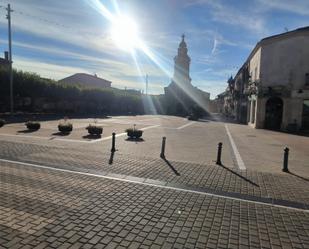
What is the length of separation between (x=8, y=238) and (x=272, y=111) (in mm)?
29207

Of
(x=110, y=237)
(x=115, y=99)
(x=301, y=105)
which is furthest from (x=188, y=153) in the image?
(x=115, y=99)

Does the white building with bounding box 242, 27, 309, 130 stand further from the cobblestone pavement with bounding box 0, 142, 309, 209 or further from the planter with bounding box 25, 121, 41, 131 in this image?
the planter with bounding box 25, 121, 41, 131

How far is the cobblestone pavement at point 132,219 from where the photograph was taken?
4715 millimetres

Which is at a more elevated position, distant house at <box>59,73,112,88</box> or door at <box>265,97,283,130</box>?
distant house at <box>59,73,112,88</box>

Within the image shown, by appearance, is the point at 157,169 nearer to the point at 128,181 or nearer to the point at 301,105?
the point at 128,181

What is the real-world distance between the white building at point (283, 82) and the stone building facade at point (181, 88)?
3587cm

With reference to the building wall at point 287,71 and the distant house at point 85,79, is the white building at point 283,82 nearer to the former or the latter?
the building wall at point 287,71

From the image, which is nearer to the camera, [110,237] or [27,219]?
[110,237]

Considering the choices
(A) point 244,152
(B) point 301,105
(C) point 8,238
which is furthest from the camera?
(B) point 301,105

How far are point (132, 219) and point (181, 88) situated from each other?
64251 millimetres

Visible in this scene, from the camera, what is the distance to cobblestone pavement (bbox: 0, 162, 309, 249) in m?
4.71

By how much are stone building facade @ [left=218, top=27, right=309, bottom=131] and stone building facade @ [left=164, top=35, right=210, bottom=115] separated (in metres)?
35.8

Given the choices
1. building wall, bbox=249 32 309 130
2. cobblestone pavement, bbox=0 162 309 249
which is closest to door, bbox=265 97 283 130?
building wall, bbox=249 32 309 130

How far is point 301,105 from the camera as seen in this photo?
2692 cm
